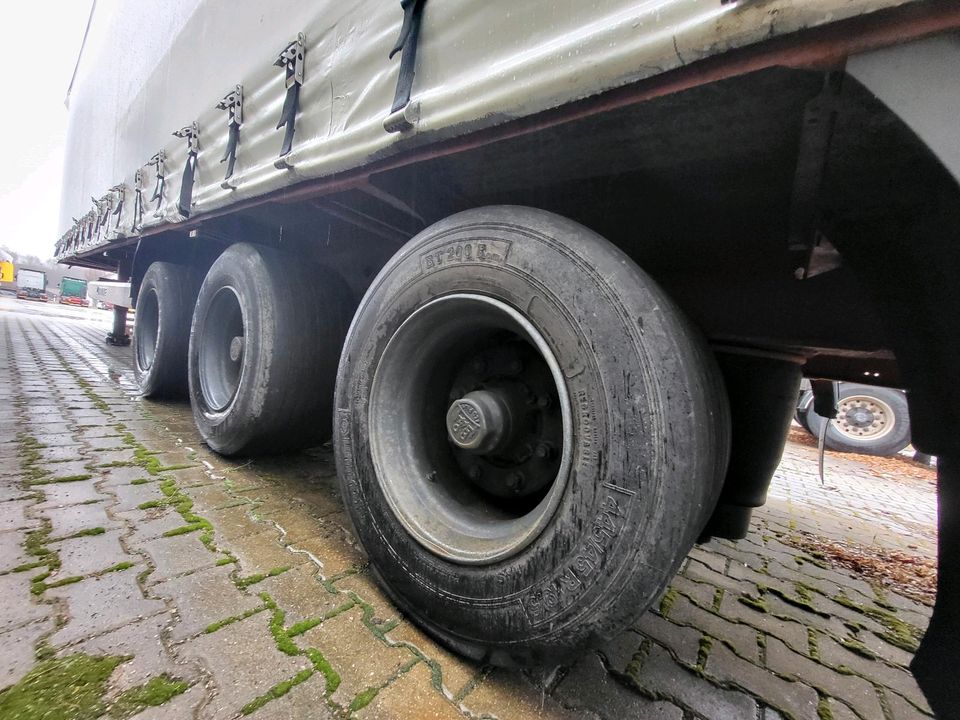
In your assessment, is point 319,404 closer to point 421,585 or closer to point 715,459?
point 421,585

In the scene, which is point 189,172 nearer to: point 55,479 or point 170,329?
point 170,329

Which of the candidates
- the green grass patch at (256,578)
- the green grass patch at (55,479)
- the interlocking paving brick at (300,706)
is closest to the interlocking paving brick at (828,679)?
the interlocking paving brick at (300,706)

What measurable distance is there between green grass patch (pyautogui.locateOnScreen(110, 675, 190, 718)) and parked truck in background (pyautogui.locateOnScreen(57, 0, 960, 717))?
0.54 meters

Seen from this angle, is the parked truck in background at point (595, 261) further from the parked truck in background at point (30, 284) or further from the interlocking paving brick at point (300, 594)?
the parked truck in background at point (30, 284)

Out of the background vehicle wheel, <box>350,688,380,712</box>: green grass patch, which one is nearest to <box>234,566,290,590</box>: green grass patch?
<box>350,688,380,712</box>: green grass patch

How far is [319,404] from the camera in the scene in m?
2.41

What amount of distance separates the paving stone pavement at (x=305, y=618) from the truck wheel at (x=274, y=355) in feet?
0.75

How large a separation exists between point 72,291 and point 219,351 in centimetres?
3135

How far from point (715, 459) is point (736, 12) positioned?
90 cm

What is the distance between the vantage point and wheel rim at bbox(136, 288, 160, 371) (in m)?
4.05

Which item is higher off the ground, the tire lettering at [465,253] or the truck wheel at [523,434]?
the tire lettering at [465,253]

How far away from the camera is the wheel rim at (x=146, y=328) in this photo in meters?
4.05

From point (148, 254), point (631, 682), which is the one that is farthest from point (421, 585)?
point (148, 254)

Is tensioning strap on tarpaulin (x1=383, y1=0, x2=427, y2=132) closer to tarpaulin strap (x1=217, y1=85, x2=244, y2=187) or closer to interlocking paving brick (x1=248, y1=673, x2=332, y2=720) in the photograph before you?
tarpaulin strap (x1=217, y1=85, x2=244, y2=187)
